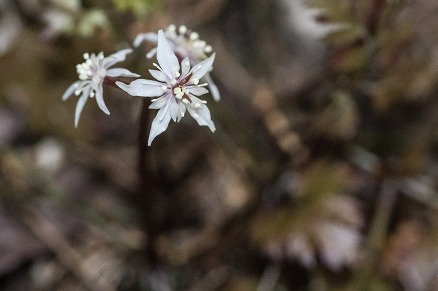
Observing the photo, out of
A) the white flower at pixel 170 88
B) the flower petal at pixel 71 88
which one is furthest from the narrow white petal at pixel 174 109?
the flower petal at pixel 71 88

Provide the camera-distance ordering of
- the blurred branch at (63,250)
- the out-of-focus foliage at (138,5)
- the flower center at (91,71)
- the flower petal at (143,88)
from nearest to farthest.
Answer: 1. the flower petal at (143,88)
2. the flower center at (91,71)
3. the out-of-focus foliage at (138,5)
4. the blurred branch at (63,250)

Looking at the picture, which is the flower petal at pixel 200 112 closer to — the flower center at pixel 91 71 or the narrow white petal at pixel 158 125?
the narrow white petal at pixel 158 125

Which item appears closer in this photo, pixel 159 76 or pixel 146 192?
pixel 159 76

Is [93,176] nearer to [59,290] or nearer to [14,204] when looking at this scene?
[14,204]

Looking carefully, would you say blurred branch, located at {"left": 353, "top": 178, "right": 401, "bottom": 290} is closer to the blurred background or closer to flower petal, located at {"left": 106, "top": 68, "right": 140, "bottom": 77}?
the blurred background

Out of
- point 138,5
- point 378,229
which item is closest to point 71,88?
point 138,5

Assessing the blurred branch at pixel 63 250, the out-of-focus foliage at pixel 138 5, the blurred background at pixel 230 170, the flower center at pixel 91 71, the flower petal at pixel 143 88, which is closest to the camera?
the flower petal at pixel 143 88

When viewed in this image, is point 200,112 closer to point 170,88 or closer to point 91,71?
point 170,88
